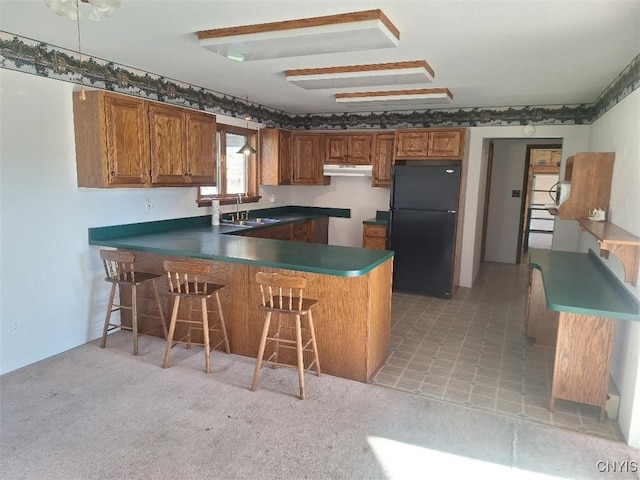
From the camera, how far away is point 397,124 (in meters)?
5.94

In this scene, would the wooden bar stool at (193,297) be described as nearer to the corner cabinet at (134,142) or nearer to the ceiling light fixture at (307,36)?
the corner cabinet at (134,142)

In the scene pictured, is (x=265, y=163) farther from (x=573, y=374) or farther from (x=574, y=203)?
(x=573, y=374)

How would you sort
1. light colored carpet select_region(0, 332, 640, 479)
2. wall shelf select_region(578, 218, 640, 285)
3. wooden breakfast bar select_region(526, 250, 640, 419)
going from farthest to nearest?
wooden breakfast bar select_region(526, 250, 640, 419)
wall shelf select_region(578, 218, 640, 285)
light colored carpet select_region(0, 332, 640, 479)

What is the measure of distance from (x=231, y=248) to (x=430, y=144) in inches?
119

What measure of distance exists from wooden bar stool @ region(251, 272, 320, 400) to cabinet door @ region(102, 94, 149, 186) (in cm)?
152

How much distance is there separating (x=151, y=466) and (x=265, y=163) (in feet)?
14.0

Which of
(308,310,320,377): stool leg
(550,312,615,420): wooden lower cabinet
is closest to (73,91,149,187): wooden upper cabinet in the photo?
(308,310,320,377): stool leg

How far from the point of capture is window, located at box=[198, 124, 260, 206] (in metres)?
5.12

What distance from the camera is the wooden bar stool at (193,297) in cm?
310

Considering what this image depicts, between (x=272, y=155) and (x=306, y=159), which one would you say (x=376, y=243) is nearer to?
Result: (x=306, y=159)

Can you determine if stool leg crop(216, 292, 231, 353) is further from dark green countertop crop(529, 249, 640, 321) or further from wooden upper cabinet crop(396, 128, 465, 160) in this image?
wooden upper cabinet crop(396, 128, 465, 160)

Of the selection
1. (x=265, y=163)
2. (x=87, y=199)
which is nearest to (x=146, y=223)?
(x=87, y=199)

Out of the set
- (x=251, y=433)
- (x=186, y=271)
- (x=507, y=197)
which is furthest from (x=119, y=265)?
(x=507, y=197)

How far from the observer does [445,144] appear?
17.1 feet
